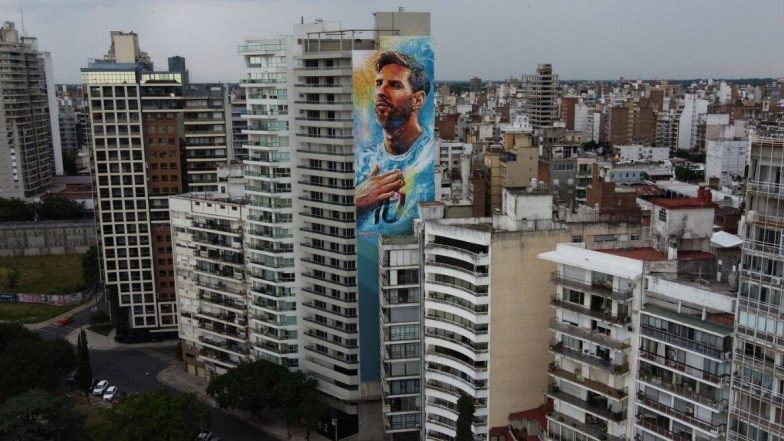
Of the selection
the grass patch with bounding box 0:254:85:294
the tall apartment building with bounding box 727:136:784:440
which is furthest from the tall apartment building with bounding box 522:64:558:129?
the tall apartment building with bounding box 727:136:784:440

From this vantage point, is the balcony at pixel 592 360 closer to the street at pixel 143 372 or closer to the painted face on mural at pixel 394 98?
the painted face on mural at pixel 394 98

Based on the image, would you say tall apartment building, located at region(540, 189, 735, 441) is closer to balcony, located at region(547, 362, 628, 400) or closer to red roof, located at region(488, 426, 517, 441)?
balcony, located at region(547, 362, 628, 400)

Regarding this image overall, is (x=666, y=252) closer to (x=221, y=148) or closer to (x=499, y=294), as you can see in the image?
(x=499, y=294)

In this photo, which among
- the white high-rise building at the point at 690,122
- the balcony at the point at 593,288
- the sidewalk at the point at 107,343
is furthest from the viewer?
the white high-rise building at the point at 690,122

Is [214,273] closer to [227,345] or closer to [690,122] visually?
[227,345]

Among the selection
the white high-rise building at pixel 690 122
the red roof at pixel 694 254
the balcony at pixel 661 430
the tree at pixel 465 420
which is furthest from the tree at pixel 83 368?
the white high-rise building at pixel 690 122

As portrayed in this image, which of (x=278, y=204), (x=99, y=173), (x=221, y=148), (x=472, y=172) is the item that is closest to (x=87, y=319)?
(x=99, y=173)

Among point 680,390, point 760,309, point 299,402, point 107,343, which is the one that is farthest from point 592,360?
point 107,343
